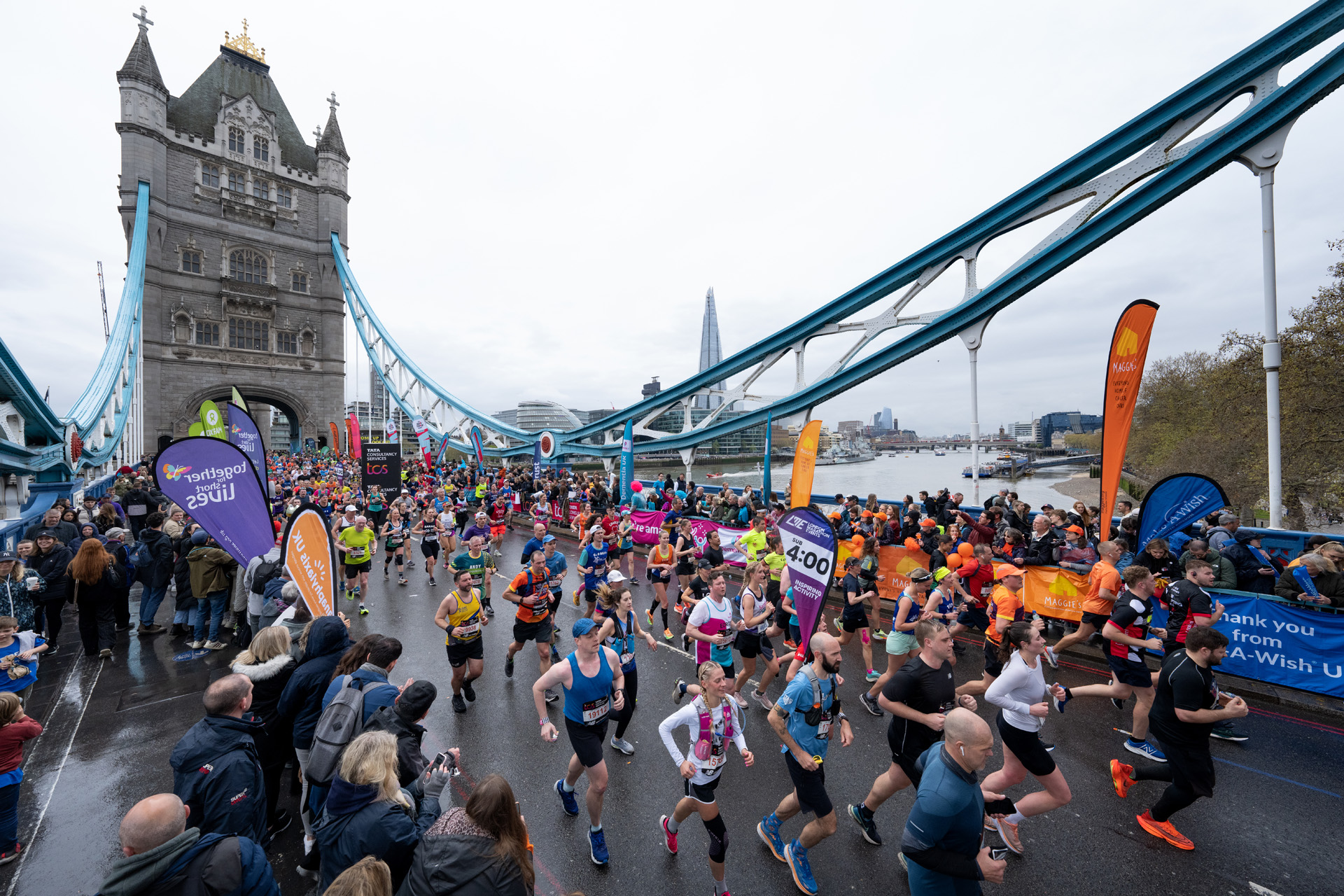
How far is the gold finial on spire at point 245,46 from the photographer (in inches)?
2062

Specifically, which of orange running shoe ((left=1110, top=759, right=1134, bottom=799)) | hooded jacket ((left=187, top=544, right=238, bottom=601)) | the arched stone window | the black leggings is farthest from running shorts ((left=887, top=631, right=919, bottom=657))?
the arched stone window

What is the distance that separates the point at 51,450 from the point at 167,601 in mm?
8628

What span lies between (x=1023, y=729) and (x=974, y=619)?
5.24 metres

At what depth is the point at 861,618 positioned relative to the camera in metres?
7.62

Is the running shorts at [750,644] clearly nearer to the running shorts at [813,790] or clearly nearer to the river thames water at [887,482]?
the running shorts at [813,790]

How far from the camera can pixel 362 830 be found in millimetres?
2818

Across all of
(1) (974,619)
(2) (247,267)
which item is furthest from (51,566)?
(2) (247,267)

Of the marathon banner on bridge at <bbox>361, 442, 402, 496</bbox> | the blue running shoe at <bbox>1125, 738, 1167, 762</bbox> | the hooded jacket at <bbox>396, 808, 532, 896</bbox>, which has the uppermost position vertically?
the marathon banner on bridge at <bbox>361, 442, 402, 496</bbox>

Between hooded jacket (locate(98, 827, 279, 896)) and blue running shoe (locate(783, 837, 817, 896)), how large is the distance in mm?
3157

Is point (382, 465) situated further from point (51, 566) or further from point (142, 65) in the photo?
point (142, 65)

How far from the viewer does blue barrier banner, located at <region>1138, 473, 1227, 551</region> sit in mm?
8375

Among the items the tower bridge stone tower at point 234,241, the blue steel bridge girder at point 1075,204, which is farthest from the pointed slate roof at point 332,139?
the blue steel bridge girder at point 1075,204

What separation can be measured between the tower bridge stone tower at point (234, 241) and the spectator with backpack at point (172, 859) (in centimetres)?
5013

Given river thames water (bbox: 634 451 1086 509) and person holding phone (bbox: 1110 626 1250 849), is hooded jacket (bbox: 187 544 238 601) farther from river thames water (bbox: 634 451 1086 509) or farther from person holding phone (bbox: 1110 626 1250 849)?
river thames water (bbox: 634 451 1086 509)
